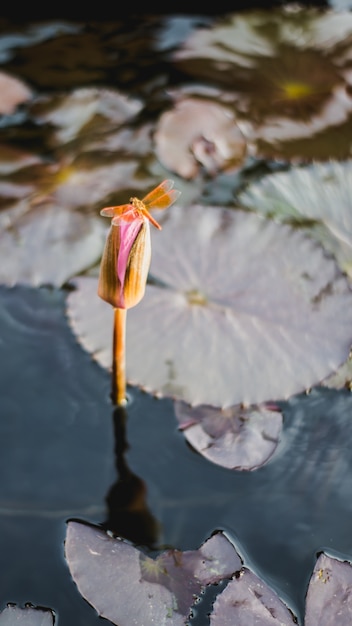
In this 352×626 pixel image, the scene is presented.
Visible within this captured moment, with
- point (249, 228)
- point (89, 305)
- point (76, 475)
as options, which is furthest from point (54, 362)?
point (249, 228)

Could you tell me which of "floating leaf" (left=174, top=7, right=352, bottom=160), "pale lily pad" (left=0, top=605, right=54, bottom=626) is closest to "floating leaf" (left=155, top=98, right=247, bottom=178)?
"floating leaf" (left=174, top=7, right=352, bottom=160)

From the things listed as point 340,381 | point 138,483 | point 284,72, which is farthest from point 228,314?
point 284,72

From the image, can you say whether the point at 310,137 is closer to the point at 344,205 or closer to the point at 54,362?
the point at 344,205

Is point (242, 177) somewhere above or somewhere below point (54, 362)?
above

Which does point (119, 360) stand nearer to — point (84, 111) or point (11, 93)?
point (84, 111)

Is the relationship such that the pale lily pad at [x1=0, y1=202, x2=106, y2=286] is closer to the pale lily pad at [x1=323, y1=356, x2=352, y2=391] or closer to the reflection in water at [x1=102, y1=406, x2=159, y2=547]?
the reflection in water at [x1=102, y1=406, x2=159, y2=547]

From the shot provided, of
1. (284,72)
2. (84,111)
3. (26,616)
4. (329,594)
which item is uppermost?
Answer: (284,72)
